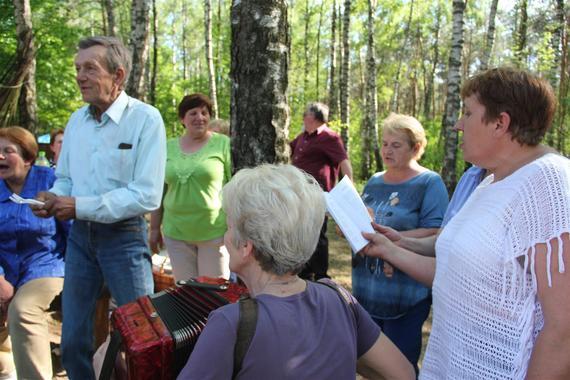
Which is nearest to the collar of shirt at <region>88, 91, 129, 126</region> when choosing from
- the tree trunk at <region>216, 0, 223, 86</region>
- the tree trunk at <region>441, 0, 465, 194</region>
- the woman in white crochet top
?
the woman in white crochet top

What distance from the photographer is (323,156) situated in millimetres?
5488

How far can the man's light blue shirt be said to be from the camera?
8.38 feet

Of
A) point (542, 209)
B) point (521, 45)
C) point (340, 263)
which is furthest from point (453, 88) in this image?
point (542, 209)

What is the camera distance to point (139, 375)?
1.56m

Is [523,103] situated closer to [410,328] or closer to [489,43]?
[410,328]

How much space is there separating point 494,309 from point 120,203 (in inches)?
71.3

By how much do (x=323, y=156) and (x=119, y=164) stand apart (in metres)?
3.20

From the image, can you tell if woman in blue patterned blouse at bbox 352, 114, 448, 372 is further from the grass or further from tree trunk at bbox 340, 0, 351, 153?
tree trunk at bbox 340, 0, 351, 153

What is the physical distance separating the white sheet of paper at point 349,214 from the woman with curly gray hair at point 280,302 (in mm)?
519

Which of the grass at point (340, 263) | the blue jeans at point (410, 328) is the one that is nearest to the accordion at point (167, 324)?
the blue jeans at point (410, 328)

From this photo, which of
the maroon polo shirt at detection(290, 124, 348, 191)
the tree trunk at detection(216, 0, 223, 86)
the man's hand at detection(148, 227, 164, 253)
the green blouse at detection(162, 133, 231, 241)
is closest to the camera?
the green blouse at detection(162, 133, 231, 241)

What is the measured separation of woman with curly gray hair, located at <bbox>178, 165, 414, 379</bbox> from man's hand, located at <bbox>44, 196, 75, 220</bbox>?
4.18ft

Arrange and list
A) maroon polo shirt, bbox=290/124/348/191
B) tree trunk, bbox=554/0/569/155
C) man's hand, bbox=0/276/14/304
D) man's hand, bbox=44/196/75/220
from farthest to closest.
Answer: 1. tree trunk, bbox=554/0/569/155
2. maroon polo shirt, bbox=290/124/348/191
3. man's hand, bbox=0/276/14/304
4. man's hand, bbox=44/196/75/220

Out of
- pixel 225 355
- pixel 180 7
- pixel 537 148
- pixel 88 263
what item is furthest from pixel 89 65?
pixel 180 7
